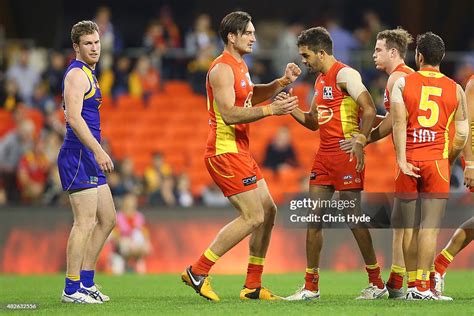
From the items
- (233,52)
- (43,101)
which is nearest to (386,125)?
(233,52)

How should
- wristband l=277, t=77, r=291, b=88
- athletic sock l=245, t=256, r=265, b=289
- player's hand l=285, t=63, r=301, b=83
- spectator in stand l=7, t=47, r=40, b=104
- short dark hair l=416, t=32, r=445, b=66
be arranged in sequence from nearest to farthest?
short dark hair l=416, t=32, r=445, b=66
athletic sock l=245, t=256, r=265, b=289
player's hand l=285, t=63, r=301, b=83
wristband l=277, t=77, r=291, b=88
spectator in stand l=7, t=47, r=40, b=104

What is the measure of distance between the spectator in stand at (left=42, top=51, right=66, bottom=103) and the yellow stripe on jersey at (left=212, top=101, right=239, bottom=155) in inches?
385

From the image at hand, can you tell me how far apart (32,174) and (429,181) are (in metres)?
9.14

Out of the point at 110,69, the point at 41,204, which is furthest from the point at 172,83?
the point at 41,204

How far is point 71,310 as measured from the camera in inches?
338

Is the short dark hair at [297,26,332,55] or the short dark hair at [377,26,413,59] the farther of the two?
the short dark hair at [377,26,413,59]

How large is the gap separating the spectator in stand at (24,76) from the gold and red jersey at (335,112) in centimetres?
1028

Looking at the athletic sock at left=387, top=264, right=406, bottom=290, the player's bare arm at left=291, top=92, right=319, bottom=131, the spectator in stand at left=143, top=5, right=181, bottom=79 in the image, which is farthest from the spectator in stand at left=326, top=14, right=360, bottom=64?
the athletic sock at left=387, top=264, right=406, bottom=290

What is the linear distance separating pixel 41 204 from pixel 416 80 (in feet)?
27.7

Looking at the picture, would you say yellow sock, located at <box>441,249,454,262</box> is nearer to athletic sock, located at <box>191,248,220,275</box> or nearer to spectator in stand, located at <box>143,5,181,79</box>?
athletic sock, located at <box>191,248,220,275</box>

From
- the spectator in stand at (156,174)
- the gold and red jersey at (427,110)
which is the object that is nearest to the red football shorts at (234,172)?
the gold and red jersey at (427,110)

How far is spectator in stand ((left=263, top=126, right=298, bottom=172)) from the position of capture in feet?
56.9

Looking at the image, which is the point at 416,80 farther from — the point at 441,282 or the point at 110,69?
the point at 110,69

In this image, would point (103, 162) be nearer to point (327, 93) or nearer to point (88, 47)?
point (88, 47)
